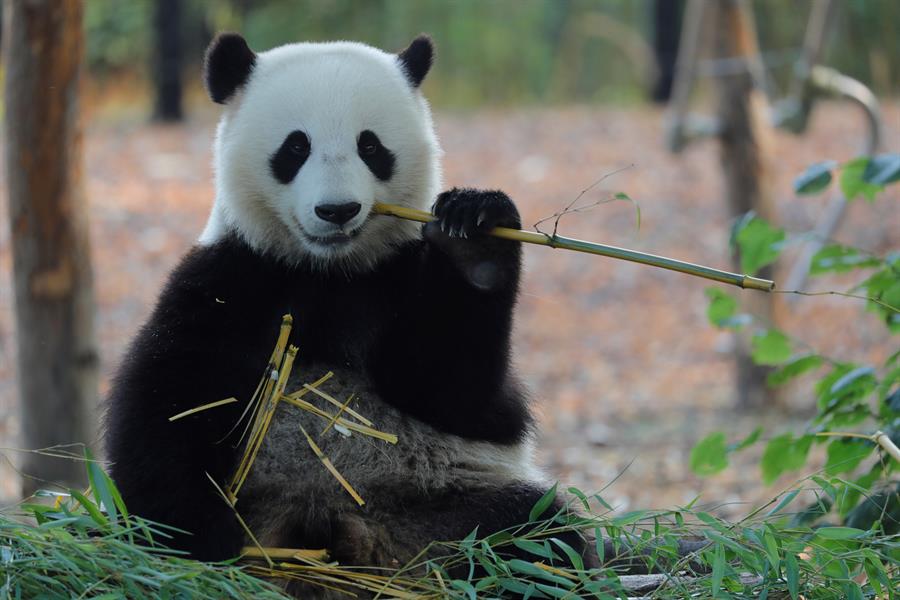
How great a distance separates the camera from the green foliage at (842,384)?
3006mm

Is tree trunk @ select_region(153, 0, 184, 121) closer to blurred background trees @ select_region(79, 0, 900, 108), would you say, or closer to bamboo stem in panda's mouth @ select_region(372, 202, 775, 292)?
blurred background trees @ select_region(79, 0, 900, 108)

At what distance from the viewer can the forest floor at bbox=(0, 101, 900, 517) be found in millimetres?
6676

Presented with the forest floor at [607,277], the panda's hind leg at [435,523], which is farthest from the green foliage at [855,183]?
the forest floor at [607,277]

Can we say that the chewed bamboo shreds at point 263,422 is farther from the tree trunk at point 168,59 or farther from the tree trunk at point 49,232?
the tree trunk at point 168,59

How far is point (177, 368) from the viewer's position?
2754 mm

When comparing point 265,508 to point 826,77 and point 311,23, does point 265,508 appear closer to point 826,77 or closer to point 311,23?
point 826,77

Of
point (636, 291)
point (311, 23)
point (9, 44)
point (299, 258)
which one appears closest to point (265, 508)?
point (299, 258)

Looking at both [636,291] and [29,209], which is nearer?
[29,209]

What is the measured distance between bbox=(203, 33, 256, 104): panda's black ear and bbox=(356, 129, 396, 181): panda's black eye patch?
39cm

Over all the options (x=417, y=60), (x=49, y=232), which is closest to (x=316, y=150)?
(x=417, y=60)

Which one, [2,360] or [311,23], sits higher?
[311,23]

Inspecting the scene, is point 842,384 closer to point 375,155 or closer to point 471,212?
point 471,212

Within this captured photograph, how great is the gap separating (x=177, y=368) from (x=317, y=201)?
0.53 m

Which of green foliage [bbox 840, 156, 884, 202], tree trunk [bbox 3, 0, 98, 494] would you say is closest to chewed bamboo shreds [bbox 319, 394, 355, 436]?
green foliage [bbox 840, 156, 884, 202]
